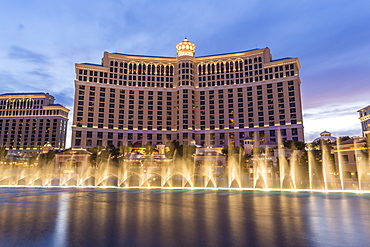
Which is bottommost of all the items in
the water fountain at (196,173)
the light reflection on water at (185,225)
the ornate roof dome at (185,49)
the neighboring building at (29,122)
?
the light reflection on water at (185,225)

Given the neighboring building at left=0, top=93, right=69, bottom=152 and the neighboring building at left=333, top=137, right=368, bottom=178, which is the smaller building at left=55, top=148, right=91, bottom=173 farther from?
the neighboring building at left=0, top=93, right=69, bottom=152

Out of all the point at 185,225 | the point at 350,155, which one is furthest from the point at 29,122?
the point at 185,225

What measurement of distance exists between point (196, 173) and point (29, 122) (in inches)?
5268

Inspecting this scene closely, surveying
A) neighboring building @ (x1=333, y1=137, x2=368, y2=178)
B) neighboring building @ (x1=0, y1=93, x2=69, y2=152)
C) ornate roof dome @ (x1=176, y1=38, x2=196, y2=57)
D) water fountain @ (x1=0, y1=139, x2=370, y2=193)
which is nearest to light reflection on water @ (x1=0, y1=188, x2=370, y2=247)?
water fountain @ (x1=0, y1=139, x2=370, y2=193)

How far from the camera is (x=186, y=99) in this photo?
400 ft

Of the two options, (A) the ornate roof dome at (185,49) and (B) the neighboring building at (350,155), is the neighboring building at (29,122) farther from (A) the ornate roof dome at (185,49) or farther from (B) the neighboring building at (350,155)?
(B) the neighboring building at (350,155)

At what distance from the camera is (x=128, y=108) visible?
124m

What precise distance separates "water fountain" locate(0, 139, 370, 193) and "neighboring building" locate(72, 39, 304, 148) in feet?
129

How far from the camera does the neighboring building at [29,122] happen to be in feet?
509

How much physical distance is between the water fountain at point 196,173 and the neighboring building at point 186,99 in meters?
39.4

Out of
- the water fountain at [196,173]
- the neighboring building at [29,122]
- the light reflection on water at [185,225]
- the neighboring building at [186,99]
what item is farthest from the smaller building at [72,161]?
the neighboring building at [29,122]

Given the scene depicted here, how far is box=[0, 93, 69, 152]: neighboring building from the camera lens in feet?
509

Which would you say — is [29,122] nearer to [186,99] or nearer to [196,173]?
[186,99]

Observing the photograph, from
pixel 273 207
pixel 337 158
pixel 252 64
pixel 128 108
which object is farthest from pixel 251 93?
pixel 273 207
